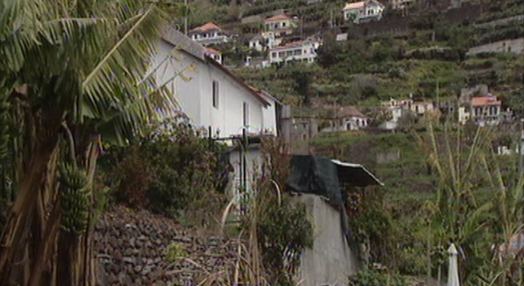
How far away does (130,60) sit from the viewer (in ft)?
23.8

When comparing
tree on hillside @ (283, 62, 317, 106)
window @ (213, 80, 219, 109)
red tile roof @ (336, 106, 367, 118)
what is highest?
tree on hillside @ (283, 62, 317, 106)

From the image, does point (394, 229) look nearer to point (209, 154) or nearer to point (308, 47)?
point (209, 154)

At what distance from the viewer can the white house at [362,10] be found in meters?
105

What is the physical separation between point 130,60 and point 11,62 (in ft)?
4.13

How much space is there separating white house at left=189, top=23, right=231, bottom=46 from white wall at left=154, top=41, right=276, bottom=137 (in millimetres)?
67838

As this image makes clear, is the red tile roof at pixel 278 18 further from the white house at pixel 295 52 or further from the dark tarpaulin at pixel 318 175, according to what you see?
the dark tarpaulin at pixel 318 175

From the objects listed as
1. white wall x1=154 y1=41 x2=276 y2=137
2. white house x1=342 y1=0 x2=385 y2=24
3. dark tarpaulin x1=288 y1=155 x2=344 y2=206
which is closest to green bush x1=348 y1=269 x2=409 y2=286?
dark tarpaulin x1=288 y1=155 x2=344 y2=206

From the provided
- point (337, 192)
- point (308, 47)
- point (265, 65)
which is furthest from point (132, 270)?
point (308, 47)

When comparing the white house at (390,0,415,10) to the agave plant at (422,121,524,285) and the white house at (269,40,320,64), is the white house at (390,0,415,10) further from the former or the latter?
the agave plant at (422,121,524,285)

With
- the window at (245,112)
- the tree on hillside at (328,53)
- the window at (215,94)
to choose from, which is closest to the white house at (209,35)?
the tree on hillside at (328,53)

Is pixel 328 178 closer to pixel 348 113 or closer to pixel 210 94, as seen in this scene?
pixel 210 94

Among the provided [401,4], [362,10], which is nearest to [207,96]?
[362,10]

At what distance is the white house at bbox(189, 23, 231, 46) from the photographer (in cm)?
8862

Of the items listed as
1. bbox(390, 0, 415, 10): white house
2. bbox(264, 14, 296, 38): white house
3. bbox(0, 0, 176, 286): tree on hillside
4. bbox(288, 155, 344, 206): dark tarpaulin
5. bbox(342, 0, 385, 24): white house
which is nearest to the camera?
bbox(0, 0, 176, 286): tree on hillside
